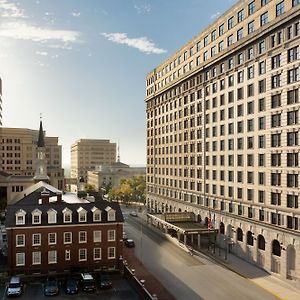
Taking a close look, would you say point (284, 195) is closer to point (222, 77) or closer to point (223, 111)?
point (223, 111)

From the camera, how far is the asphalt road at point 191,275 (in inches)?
1908

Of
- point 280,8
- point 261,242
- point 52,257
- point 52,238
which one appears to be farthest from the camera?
point 261,242

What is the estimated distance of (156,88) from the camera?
115 metres

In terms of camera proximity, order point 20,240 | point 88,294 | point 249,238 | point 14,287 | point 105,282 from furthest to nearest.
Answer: point 249,238 < point 20,240 < point 105,282 < point 88,294 < point 14,287

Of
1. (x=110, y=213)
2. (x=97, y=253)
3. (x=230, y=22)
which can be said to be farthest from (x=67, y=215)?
(x=230, y=22)

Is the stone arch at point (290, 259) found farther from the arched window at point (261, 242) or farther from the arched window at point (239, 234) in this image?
the arched window at point (239, 234)

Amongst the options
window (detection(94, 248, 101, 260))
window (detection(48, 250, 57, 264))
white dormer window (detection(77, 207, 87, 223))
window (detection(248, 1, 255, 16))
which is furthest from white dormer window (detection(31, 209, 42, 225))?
window (detection(248, 1, 255, 16))

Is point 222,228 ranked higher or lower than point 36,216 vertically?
lower

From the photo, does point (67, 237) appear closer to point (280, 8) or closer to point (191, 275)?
point (191, 275)

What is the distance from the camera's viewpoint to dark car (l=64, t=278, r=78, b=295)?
47.6 meters

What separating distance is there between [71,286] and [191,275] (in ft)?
59.3

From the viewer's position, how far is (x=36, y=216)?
181ft

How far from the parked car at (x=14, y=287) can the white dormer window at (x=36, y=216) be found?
27.0ft

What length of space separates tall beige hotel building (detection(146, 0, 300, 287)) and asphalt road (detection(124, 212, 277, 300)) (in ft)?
26.3
